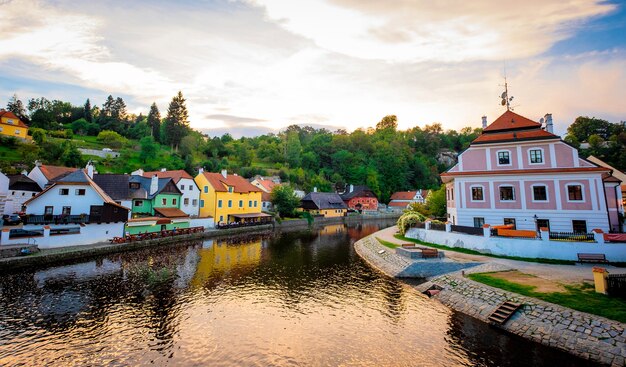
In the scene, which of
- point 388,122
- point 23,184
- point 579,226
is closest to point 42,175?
point 23,184

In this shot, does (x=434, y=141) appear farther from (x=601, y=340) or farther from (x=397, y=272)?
(x=601, y=340)

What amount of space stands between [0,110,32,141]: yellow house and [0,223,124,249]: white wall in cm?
4928

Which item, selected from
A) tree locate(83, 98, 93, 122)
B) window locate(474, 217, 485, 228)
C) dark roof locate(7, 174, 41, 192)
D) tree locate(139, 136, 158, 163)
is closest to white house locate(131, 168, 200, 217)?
dark roof locate(7, 174, 41, 192)

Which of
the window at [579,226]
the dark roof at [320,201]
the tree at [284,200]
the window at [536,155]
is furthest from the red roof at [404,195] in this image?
the window at [579,226]

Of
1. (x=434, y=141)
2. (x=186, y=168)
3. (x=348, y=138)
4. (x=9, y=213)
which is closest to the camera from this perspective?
(x=9, y=213)

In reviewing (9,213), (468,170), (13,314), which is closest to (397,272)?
(468,170)

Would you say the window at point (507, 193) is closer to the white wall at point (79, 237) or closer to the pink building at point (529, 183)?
the pink building at point (529, 183)

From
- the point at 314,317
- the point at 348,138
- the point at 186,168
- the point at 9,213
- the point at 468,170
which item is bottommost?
the point at 314,317

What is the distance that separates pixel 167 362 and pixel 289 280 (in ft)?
37.8

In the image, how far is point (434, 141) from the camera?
128875 mm

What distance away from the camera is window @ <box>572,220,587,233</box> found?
2367cm

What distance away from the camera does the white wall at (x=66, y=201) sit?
94.3 feet

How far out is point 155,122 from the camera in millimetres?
93562

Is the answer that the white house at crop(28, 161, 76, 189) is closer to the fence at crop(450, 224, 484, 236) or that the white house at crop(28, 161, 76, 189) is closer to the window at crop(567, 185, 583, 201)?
the fence at crop(450, 224, 484, 236)
